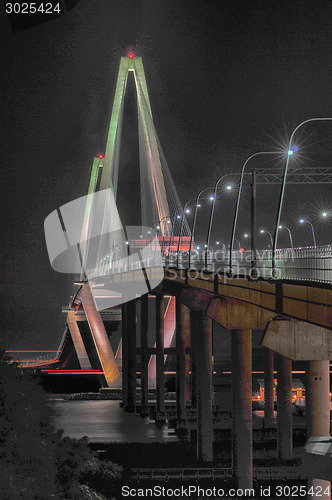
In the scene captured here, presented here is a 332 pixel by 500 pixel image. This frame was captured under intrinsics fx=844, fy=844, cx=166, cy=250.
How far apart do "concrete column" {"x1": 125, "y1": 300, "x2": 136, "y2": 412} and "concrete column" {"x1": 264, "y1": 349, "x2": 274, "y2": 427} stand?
842 cm

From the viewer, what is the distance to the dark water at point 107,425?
38.6 m

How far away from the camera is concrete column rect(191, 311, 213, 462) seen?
32594mm

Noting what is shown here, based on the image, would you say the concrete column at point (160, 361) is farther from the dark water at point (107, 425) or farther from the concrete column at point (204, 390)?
the concrete column at point (204, 390)

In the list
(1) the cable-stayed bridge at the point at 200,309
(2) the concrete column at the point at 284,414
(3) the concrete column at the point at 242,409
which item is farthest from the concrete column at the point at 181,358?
(3) the concrete column at the point at 242,409

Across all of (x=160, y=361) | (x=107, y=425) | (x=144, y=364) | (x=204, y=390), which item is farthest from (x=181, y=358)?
(x=204, y=390)

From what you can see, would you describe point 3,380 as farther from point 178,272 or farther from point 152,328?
point 152,328

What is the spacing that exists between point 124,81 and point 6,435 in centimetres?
6967

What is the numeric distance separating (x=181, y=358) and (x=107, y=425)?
5.29 meters

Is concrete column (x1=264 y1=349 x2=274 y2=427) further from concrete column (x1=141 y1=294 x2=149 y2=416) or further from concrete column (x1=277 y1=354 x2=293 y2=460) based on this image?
concrete column (x1=277 y1=354 x2=293 y2=460)

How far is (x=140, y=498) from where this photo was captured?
24.8 meters

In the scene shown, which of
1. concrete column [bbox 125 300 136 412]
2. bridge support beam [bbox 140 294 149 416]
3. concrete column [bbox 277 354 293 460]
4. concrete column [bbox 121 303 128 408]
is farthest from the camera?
concrete column [bbox 121 303 128 408]

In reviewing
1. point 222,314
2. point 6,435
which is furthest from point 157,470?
point 6,435

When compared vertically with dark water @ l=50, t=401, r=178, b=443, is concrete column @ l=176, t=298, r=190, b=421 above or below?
above

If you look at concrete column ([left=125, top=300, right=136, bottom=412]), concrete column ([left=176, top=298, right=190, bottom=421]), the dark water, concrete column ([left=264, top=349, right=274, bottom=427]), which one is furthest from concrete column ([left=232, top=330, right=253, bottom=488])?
concrete column ([left=125, top=300, right=136, bottom=412])
